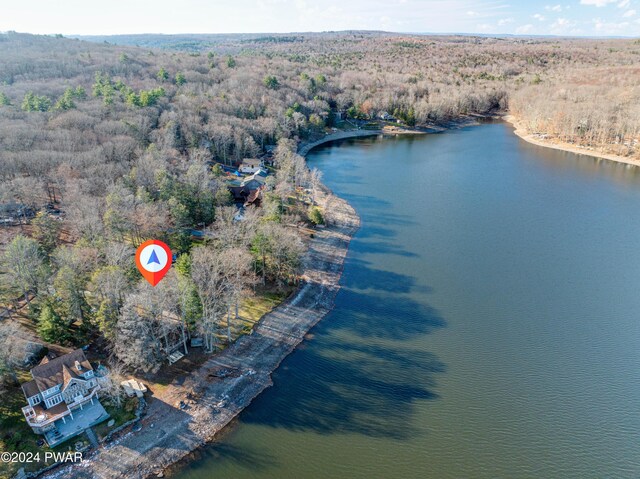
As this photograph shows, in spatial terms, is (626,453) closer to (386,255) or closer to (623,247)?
(386,255)

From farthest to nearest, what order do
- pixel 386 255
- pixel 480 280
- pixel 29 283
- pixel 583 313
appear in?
pixel 386 255, pixel 480 280, pixel 583 313, pixel 29 283

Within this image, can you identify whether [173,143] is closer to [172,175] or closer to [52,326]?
[172,175]

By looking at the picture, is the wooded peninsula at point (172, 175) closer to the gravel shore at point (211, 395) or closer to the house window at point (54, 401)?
the gravel shore at point (211, 395)

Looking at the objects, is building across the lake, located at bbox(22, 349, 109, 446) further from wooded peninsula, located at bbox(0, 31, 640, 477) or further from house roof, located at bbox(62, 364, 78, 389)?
wooded peninsula, located at bbox(0, 31, 640, 477)

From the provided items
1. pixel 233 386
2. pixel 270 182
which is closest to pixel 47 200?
pixel 270 182

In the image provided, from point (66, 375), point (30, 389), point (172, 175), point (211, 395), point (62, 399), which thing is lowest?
point (211, 395)

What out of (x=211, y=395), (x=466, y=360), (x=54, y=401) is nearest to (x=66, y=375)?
(x=54, y=401)

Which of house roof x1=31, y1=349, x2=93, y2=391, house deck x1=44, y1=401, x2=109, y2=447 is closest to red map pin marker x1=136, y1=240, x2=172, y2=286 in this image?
house roof x1=31, y1=349, x2=93, y2=391
